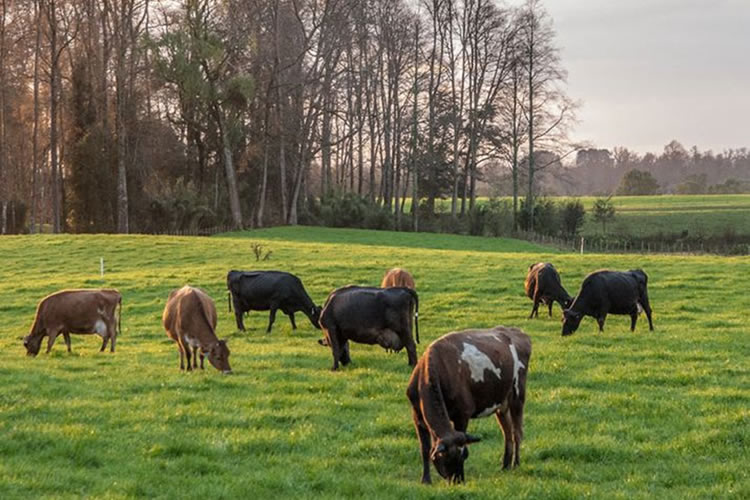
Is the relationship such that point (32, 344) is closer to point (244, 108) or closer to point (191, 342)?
point (191, 342)

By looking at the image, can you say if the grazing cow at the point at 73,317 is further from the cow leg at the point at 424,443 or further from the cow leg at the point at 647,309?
the cow leg at the point at 647,309

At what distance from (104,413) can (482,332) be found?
5349mm

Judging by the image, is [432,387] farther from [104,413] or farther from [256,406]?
[104,413]

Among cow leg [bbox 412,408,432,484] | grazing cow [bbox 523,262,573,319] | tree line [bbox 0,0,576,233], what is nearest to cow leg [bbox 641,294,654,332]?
grazing cow [bbox 523,262,573,319]

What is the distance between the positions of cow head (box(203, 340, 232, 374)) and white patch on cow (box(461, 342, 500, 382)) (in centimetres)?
600

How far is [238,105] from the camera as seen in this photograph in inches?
1944

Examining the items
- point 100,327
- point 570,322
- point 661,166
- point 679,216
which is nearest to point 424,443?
point 570,322

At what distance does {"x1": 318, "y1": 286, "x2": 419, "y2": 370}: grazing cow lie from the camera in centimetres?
1235

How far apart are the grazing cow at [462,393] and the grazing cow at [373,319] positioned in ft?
14.7

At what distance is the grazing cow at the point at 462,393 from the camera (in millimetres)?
6809

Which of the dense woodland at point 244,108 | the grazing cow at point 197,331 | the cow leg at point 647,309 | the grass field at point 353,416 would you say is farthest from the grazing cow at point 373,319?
the dense woodland at point 244,108

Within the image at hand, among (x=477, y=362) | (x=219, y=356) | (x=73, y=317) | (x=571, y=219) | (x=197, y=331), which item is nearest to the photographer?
(x=477, y=362)

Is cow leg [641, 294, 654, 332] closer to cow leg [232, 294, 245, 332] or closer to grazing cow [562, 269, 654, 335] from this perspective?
grazing cow [562, 269, 654, 335]

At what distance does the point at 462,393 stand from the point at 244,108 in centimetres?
4561
